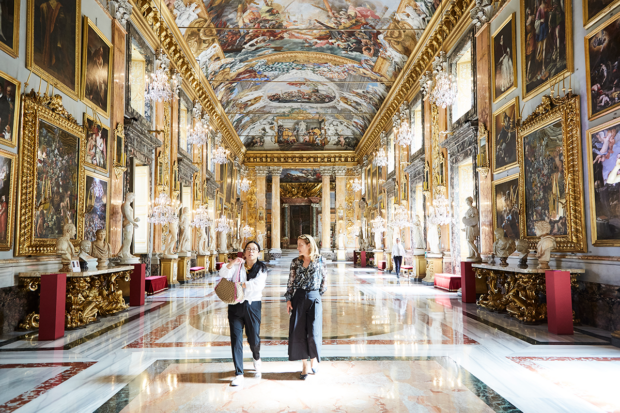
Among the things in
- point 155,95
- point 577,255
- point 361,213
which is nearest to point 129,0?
point 155,95

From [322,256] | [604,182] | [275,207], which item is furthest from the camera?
[275,207]

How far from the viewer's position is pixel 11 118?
6.93 m

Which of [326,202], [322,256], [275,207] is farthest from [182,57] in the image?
[326,202]

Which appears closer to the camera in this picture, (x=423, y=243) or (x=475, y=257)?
(x=475, y=257)

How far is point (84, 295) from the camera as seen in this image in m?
7.61

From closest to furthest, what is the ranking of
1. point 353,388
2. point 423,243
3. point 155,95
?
point 353,388, point 155,95, point 423,243

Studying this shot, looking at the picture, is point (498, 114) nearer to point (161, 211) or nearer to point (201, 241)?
point (161, 211)

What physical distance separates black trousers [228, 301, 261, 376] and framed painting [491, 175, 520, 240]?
7.17 m

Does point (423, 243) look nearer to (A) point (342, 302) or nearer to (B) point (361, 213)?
(A) point (342, 302)

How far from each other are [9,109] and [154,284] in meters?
6.59

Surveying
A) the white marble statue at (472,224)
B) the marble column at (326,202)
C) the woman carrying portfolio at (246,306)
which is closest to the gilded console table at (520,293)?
the white marble statue at (472,224)

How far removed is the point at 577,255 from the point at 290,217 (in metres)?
42.1

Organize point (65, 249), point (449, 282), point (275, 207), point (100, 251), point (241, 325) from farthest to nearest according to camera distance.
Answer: point (275, 207) → point (449, 282) → point (100, 251) → point (65, 249) → point (241, 325)

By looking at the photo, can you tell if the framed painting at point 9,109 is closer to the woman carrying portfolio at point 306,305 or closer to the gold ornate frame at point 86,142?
the gold ornate frame at point 86,142
